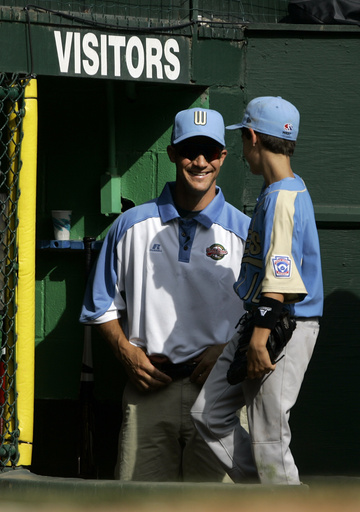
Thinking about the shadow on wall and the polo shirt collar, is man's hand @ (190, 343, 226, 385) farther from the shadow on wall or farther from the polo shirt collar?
the shadow on wall

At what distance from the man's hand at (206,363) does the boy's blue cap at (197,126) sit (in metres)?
1.20

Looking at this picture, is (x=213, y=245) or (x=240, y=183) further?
(x=240, y=183)

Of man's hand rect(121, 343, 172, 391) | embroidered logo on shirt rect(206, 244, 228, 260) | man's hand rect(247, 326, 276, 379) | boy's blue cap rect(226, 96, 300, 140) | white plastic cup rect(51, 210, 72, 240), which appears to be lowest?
man's hand rect(121, 343, 172, 391)

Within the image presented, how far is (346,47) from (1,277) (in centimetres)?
287

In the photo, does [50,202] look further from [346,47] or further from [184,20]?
[346,47]

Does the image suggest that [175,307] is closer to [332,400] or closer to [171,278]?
[171,278]

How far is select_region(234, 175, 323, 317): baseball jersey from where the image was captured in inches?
174

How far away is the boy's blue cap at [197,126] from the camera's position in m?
5.35

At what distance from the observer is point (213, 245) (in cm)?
543

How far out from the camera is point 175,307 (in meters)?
5.38

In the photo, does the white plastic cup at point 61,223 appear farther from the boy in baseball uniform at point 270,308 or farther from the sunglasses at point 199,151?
the boy in baseball uniform at point 270,308

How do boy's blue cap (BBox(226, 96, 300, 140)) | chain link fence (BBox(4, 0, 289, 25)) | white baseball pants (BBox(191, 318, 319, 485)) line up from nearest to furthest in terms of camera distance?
white baseball pants (BBox(191, 318, 319, 485)) → boy's blue cap (BBox(226, 96, 300, 140)) → chain link fence (BBox(4, 0, 289, 25))

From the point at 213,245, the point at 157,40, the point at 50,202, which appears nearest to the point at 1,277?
the point at 50,202

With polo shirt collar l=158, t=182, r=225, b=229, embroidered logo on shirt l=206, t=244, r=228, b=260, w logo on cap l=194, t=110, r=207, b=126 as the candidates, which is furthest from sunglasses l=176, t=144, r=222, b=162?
embroidered logo on shirt l=206, t=244, r=228, b=260
